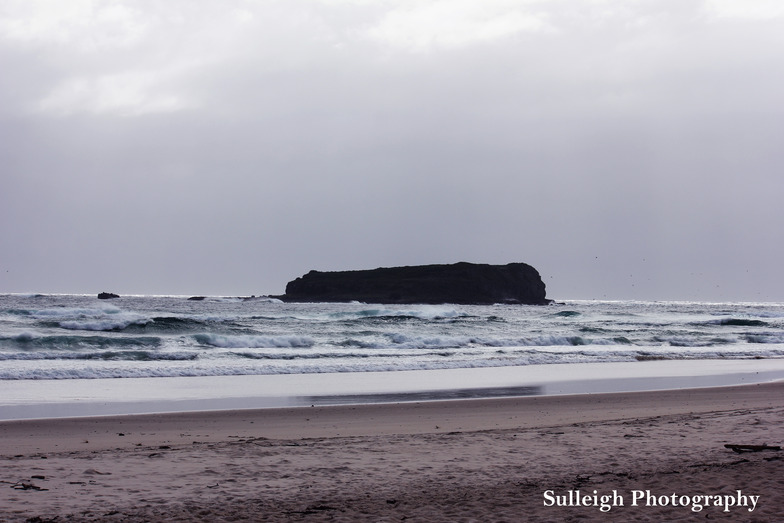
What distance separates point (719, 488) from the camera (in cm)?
554

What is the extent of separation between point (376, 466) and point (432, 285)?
100 metres

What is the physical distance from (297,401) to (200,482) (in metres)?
6.68

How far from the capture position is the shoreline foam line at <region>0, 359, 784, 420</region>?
11.8m

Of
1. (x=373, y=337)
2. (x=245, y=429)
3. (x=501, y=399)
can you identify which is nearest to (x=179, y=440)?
(x=245, y=429)

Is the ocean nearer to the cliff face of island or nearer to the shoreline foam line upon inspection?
the shoreline foam line

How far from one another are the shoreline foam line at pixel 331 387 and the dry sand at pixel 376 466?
174 cm

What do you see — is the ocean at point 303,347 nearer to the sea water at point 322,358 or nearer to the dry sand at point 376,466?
the sea water at point 322,358

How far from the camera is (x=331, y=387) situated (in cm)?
1512

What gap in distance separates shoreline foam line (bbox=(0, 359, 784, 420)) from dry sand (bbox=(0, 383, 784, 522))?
1.74 m

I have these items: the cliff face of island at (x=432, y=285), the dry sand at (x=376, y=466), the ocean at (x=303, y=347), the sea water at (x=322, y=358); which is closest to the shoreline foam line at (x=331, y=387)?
the sea water at (x=322, y=358)

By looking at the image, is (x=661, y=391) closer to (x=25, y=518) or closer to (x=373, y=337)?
(x=25, y=518)

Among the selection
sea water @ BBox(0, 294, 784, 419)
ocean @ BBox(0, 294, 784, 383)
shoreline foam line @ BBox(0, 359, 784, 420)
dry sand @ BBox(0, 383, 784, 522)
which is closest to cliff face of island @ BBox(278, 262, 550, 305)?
ocean @ BBox(0, 294, 784, 383)

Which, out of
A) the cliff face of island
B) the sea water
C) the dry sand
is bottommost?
the sea water

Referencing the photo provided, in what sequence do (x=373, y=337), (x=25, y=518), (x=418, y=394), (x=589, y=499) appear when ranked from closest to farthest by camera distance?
(x=25, y=518) → (x=589, y=499) → (x=418, y=394) → (x=373, y=337)
